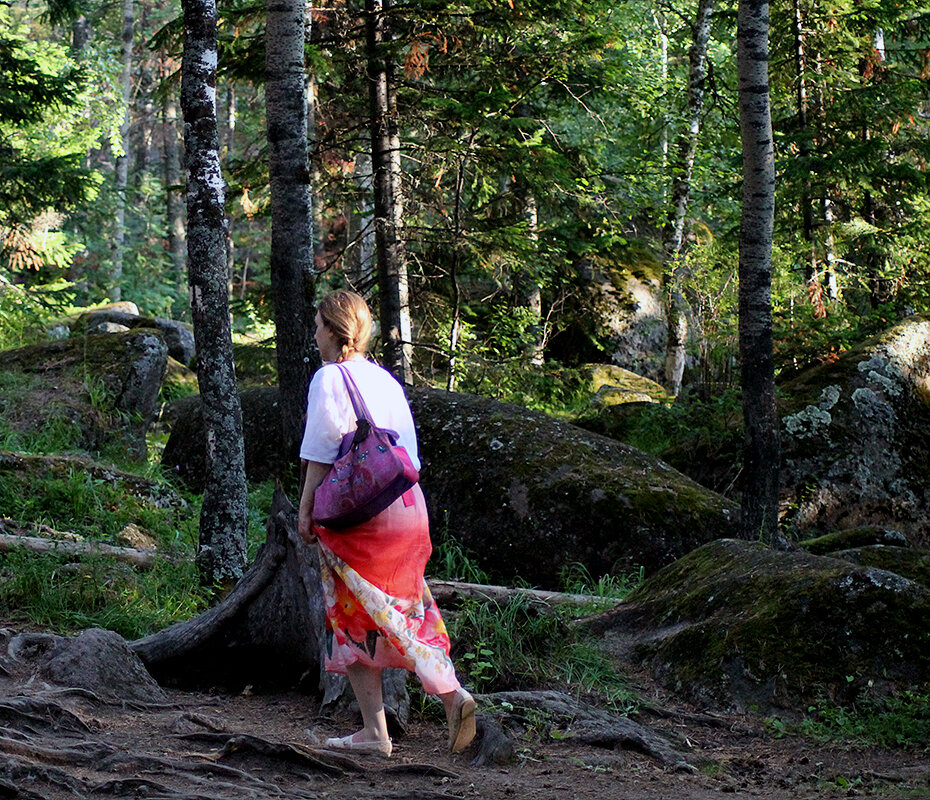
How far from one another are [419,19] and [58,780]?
1027cm

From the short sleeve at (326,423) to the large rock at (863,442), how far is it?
6568 millimetres

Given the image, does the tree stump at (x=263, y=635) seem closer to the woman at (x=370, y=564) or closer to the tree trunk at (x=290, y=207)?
the woman at (x=370, y=564)

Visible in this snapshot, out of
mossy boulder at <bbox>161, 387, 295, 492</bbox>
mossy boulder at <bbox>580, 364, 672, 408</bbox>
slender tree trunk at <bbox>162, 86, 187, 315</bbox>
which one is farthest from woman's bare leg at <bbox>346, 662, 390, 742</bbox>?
slender tree trunk at <bbox>162, 86, 187, 315</bbox>

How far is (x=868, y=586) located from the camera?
5484mm

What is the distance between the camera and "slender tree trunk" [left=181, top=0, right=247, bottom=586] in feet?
23.5

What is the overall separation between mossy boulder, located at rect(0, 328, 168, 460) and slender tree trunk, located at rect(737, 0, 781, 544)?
7622mm

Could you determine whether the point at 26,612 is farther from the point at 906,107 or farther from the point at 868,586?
the point at 906,107

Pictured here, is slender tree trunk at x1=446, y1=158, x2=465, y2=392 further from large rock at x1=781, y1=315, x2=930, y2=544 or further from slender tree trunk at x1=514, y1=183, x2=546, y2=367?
large rock at x1=781, y1=315, x2=930, y2=544

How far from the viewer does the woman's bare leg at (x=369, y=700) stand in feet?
14.7

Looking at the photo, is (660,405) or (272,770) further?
(660,405)

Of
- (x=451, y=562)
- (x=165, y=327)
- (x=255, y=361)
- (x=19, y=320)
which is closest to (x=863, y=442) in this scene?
(x=451, y=562)

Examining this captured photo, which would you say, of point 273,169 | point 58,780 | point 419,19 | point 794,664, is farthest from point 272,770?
point 419,19

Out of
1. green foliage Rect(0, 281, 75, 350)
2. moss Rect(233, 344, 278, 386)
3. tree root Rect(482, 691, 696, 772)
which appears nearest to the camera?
tree root Rect(482, 691, 696, 772)

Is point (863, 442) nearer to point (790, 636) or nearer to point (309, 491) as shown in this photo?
point (790, 636)
